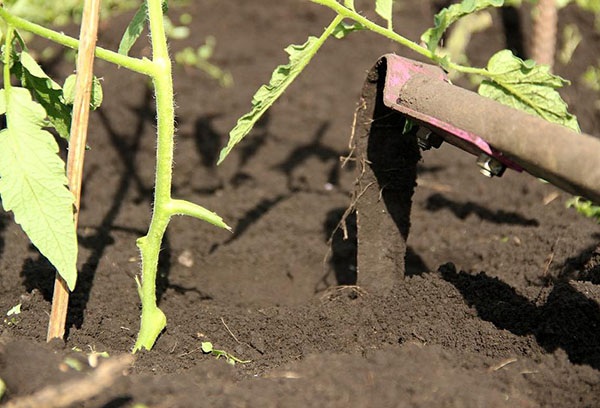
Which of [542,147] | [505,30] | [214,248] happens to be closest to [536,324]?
[542,147]

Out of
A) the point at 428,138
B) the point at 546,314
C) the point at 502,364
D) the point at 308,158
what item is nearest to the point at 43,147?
the point at 428,138

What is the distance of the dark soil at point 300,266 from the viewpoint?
1670mm

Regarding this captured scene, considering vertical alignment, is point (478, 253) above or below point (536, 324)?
below

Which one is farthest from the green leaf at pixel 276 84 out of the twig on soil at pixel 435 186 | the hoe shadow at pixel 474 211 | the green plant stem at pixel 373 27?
the twig on soil at pixel 435 186

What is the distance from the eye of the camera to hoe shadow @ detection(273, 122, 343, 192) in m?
3.44

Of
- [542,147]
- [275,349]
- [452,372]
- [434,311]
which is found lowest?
[275,349]

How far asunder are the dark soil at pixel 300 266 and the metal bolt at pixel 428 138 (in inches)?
16.3

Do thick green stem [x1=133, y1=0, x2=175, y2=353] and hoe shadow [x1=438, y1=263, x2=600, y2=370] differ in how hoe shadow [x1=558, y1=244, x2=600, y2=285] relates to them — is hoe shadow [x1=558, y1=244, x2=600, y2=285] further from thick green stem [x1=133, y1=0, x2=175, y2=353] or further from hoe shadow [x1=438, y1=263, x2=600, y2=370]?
thick green stem [x1=133, y1=0, x2=175, y2=353]

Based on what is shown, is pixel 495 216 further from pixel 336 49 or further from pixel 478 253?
pixel 336 49

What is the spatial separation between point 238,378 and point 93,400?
0.41 metres

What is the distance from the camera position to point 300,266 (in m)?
2.84

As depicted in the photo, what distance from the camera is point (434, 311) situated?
6.84 feet

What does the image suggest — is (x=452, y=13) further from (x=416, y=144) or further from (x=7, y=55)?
(x=7, y=55)

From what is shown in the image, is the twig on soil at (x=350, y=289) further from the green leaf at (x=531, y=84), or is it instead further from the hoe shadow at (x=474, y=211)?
the hoe shadow at (x=474, y=211)
